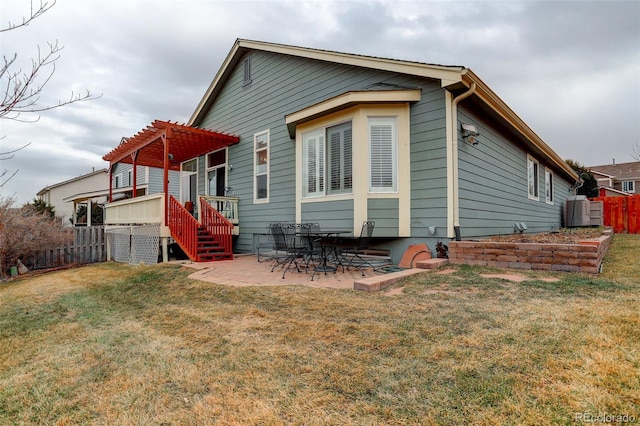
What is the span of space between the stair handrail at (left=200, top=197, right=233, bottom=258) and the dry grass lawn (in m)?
4.20

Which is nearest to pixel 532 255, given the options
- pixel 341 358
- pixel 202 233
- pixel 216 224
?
pixel 341 358

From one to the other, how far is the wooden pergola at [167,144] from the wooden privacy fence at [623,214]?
18.0 meters

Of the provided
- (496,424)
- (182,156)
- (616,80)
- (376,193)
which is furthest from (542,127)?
(496,424)

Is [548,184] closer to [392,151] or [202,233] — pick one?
[392,151]

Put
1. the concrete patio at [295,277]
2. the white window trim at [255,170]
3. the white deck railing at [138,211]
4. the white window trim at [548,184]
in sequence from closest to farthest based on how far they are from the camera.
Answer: the concrete patio at [295,277]
the white deck railing at [138,211]
the white window trim at [255,170]
the white window trim at [548,184]

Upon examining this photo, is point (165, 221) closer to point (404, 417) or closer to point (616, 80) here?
point (404, 417)

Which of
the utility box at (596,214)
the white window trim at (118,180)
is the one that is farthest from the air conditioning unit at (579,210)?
the white window trim at (118,180)

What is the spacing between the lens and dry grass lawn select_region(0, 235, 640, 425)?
1.81m

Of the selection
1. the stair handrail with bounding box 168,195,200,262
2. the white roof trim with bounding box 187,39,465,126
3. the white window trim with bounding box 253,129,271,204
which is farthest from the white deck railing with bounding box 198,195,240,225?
the white roof trim with bounding box 187,39,465,126

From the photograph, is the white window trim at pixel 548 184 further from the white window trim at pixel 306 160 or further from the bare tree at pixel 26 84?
the bare tree at pixel 26 84

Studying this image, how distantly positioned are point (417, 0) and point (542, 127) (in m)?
17.2

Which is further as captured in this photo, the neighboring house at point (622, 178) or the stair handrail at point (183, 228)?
the neighboring house at point (622, 178)

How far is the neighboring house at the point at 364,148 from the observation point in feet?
20.5

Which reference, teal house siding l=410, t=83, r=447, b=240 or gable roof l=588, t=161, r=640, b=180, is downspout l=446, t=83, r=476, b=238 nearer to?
teal house siding l=410, t=83, r=447, b=240
